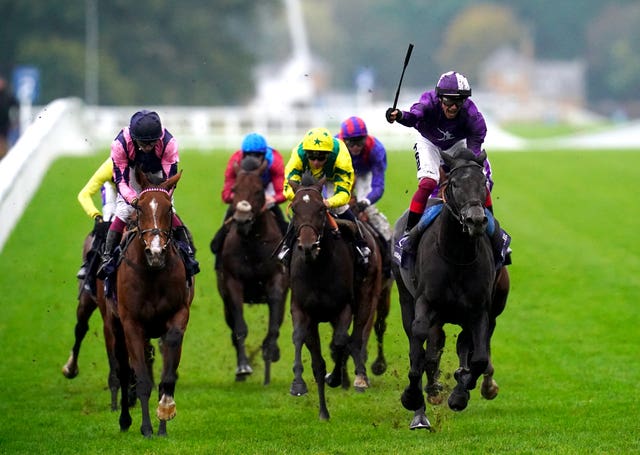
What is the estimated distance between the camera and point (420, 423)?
1123cm

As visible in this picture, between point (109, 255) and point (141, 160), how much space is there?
83cm

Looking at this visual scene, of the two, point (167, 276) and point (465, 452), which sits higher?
point (167, 276)

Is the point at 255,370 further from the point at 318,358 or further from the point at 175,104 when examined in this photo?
the point at 175,104

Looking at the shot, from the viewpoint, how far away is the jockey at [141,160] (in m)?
11.5

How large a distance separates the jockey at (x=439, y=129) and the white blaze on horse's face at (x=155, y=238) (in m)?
1.93

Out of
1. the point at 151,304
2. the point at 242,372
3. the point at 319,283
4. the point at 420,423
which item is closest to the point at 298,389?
the point at 319,283

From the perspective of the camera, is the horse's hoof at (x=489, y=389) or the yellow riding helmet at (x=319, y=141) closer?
the yellow riding helmet at (x=319, y=141)

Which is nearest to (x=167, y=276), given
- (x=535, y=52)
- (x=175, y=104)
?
(x=175, y=104)

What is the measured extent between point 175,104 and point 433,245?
59.8 meters

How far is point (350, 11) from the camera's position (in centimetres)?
12975

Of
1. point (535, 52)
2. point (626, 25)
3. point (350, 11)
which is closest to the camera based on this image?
point (626, 25)

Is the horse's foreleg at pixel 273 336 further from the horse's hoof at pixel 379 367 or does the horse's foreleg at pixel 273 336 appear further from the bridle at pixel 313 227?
the bridle at pixel 313 227

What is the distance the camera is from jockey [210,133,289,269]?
48.3ft

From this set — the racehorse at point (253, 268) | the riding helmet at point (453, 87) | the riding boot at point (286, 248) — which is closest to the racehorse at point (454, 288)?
the riding helmet at point (453, 87)
